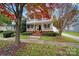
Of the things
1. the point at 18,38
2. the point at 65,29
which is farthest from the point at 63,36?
the point at 18,38

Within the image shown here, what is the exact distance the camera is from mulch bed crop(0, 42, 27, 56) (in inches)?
131

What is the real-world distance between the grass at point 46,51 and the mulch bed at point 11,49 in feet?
0.16

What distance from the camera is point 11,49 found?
3.38 metres

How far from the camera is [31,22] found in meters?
3.42

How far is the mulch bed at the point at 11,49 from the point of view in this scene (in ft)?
11.0

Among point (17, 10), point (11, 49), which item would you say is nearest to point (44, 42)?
point (11, 49)

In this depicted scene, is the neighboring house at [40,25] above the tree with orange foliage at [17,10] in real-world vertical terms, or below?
below

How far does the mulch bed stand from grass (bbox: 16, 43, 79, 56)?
1.9 inches

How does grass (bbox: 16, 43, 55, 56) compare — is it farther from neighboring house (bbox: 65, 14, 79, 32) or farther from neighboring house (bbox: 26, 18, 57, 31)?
neighboring house (bbox: 65, 14, 79, 32)

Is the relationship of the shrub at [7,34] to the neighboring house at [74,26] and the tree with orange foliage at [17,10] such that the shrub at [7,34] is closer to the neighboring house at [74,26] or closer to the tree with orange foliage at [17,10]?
the tree with orange foliage at [17,10]

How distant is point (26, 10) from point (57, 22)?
414 millimetres

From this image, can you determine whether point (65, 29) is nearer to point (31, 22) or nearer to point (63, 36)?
point (63, 36)

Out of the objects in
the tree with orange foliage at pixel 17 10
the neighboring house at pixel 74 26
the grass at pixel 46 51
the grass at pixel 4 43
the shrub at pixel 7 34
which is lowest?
the grass at pixel 46 51

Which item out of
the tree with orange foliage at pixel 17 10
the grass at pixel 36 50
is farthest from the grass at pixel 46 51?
the tree with orange foliage at pixel 17 10
